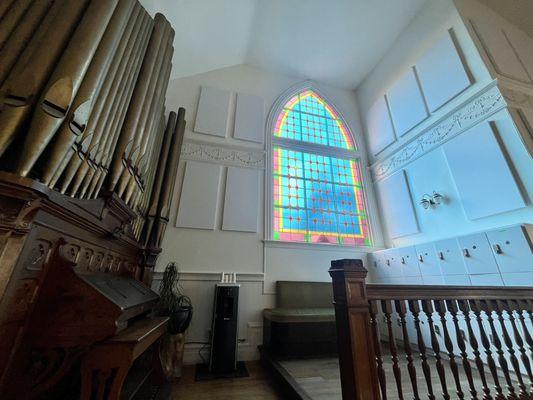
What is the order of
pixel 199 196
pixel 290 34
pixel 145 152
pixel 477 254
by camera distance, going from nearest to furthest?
pixel 145 152 < pixel 477 254 < pixel 199 196 < pixel 290 34

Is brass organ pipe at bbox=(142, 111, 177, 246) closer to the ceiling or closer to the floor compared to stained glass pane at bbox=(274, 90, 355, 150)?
closer to the floor

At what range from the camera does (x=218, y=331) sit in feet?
8.52

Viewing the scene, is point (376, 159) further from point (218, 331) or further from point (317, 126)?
point (218, 331)

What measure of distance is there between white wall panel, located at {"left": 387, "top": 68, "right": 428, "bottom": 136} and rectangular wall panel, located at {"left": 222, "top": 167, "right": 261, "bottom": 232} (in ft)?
9.49

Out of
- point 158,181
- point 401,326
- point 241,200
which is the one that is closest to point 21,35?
point 158,181

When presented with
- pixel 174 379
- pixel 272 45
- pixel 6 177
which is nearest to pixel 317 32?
pixel 272 45

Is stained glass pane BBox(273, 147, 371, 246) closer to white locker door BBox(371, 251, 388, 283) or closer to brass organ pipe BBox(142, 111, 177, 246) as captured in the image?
white locker door BBox(371, 251, 388, 283)

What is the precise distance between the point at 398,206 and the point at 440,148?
3.86 feet

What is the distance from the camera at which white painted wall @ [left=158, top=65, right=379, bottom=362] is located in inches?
121

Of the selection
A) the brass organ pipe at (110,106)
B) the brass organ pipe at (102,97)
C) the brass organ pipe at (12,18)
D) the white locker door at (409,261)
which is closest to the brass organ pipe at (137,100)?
the brass organ pipe at (110,106)

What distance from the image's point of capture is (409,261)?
3.27 metres

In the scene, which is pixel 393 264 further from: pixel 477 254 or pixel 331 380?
pixel 331 380

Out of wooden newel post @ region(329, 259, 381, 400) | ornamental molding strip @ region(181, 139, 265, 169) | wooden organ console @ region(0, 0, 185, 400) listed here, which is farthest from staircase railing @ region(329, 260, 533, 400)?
ornamental molding strip @ region(181, 139, 265, 169)

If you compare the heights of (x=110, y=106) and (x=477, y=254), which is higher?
(x=110, y=106)
